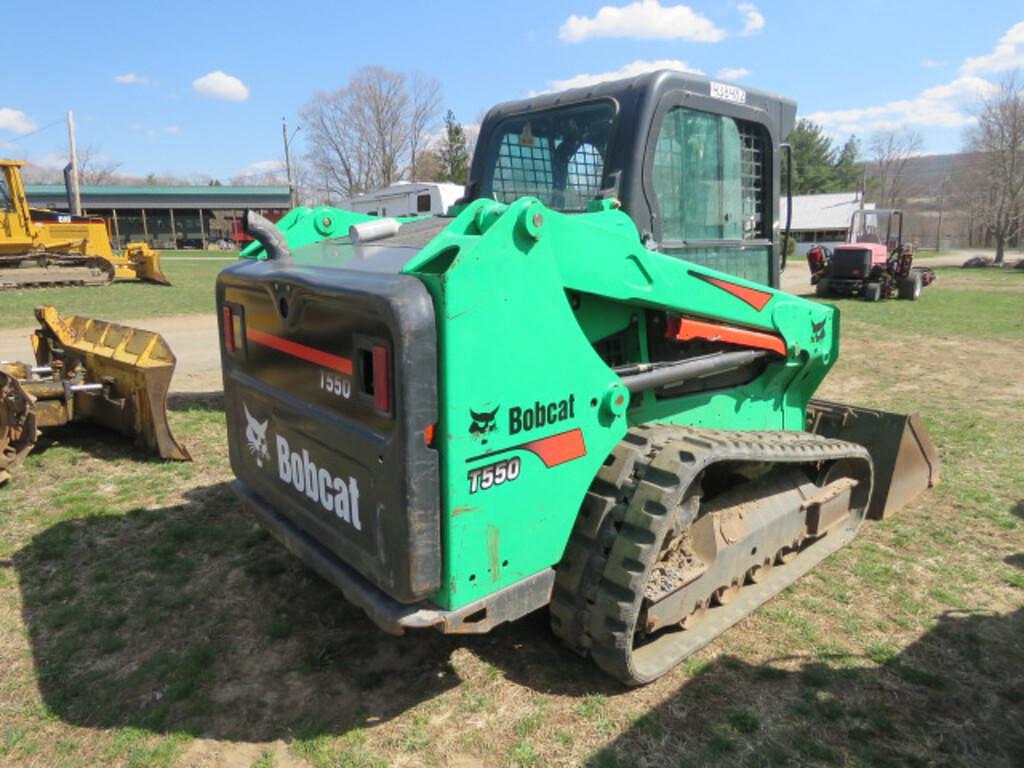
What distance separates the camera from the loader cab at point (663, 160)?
3361mm

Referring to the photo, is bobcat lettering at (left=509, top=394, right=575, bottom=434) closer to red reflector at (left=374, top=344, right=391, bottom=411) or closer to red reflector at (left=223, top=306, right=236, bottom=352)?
red reflector at (left=374, top=344, right=391, bottom=411)

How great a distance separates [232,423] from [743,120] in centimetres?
318

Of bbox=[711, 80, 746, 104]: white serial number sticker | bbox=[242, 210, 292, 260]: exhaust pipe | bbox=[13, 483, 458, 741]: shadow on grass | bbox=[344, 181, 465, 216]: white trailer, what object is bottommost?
bbox=[13, 483, 458, 741]: shadow on grass

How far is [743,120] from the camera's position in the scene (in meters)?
3.94

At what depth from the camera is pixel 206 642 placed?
3320mm

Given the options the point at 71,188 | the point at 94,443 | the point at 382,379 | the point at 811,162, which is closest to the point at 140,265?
the point at 71,188

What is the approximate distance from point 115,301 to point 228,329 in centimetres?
1539

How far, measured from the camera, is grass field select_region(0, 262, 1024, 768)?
8.74 ft

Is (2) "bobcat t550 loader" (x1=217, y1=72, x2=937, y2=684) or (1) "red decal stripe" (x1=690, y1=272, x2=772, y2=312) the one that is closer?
(2) "bobcat t550 loader" (x1=217, y1=72, x2=937, y2=684)

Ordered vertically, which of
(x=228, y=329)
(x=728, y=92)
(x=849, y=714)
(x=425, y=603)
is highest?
(x=728, y=92)

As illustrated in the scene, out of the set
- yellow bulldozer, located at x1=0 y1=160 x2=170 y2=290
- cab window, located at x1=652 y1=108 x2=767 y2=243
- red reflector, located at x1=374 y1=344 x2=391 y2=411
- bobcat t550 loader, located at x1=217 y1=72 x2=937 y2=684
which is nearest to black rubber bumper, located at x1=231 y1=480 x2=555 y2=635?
bobcat t550 loader, located at x1=217 y1=72 x2=937 y2=684

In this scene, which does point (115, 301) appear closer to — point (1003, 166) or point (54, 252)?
point (54, 252)

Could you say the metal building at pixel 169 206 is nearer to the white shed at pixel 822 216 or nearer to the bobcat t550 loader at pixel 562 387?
the white shed at pixel 822 216

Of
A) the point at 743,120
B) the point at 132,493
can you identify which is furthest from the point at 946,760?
the point at 132,493
